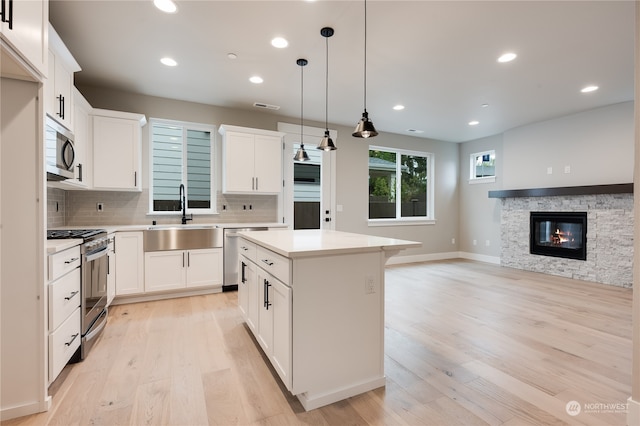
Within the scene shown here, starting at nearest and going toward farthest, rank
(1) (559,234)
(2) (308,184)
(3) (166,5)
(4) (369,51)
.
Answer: (3) (166,5) < (4) (369,51) < (1) (559,234) < (2) (308,184)

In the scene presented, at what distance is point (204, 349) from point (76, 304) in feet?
3.32

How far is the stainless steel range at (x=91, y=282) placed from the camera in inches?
92.3

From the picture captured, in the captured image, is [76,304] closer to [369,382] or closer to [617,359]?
[369,382]

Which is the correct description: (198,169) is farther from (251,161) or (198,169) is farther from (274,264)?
(274,264)

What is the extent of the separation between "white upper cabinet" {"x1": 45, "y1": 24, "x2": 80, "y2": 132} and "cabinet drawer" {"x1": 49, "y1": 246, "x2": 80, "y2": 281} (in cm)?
113

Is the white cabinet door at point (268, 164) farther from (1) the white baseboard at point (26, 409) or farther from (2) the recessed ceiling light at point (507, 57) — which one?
(1) the white baseboard at point (26, 409)

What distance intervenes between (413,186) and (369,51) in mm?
4318

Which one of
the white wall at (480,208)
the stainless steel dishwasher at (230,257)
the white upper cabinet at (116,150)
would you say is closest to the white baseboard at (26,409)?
the stainless steel dishwasher at (230,257)

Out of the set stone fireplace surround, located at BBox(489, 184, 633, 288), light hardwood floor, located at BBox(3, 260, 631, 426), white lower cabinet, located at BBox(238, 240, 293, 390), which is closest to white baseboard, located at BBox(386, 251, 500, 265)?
stone fireplace surround, located at BBox(489, 184, 633, 288)

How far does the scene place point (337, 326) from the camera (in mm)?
1827

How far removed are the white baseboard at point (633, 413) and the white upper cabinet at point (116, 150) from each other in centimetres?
490

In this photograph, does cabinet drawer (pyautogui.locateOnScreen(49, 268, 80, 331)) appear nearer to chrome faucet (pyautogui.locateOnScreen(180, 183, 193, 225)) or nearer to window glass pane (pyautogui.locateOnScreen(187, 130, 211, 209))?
chrome faucet (pyautogui.locateOnScreen(180, 183, 193, 225))

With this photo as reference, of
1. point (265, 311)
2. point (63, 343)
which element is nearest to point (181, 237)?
point (63, 343)

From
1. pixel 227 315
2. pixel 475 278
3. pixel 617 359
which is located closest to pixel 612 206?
pixel 475 278
